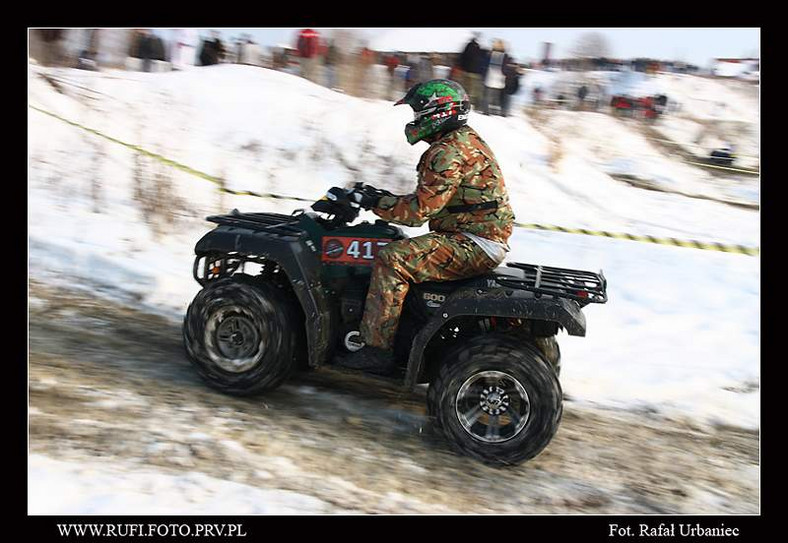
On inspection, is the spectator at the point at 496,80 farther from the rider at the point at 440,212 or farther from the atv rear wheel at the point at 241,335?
the atv rear wheel at the point at 241,335

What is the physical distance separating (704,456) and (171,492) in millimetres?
3879

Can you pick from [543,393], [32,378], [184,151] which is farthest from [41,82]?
[543,393]

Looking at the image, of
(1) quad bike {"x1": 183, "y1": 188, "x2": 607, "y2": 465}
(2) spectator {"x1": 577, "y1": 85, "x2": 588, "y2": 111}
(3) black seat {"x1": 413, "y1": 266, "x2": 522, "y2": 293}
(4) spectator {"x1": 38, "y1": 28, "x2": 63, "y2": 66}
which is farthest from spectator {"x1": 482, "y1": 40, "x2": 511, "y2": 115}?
(3) black seat {"x1": 413, "y1": 266, "x2": 522, "y2": 293}

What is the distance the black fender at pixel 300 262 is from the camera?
5805mm

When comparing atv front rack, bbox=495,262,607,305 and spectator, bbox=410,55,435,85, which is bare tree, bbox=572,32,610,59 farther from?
atv front rack, bbox=495,262,607,305

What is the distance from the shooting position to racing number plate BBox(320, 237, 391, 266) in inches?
234

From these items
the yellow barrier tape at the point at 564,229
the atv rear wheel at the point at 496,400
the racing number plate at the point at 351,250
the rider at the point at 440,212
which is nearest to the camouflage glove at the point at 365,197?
the rider at the point at 440,212

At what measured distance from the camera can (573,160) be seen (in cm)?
1309

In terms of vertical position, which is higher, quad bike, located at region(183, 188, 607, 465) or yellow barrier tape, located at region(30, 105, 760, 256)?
yellow barrier tape, located at region(30, 105, 760, 256)

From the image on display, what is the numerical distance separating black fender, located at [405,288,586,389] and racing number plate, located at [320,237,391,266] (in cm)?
69

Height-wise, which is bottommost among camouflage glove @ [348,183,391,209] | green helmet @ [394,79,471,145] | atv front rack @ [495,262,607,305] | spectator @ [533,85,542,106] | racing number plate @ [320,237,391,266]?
atv front rack @ [495,262,607,305]

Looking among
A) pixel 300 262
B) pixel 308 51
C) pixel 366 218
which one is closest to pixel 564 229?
pixel 366 218

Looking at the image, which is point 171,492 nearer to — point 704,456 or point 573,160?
point 704,456

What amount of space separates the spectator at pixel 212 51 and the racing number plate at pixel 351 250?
8.95 m
